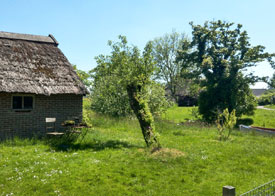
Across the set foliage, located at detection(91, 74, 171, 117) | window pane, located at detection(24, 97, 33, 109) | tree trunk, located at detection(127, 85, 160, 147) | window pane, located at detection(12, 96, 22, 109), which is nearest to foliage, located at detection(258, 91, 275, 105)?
foliage, located at detection(91, 74, 171, 117)

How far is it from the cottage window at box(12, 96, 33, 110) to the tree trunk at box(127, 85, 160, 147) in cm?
518

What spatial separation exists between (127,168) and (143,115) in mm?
3389

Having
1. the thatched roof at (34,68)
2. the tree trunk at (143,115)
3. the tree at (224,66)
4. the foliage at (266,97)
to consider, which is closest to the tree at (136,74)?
the tree trunk at (143,115)

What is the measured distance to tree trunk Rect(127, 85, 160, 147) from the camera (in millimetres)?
11069

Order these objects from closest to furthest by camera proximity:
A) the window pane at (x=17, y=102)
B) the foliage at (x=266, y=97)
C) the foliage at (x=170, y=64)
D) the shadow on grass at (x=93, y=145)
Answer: the shadow on grass at (x=93, y=145)
the window pane at (x=17, y=102)
the foliage at (x=266, y=97)
the foliage at (x=170, y=64)

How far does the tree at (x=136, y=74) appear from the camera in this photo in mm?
11273

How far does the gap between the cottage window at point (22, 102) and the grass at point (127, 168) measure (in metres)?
2.00

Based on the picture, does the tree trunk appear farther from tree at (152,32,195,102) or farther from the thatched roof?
tree at (152,32,195,102)

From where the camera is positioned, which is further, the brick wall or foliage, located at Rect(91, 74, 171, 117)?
foliage, located at Rect(91, 74, 171, 117)

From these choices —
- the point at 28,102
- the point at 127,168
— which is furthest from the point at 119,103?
the point at 127,168

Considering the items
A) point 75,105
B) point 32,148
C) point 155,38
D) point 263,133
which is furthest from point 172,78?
point 32,148

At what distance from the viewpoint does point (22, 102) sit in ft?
41.8

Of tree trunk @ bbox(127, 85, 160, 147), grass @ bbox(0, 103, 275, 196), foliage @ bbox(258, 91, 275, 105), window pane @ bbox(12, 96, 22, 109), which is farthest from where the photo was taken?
foliage @ bbox(258, 91, 275, 105)

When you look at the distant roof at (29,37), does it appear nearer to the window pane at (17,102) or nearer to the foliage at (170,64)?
the window pane at (17,102)
